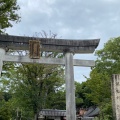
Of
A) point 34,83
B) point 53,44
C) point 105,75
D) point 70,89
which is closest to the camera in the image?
point 70,89

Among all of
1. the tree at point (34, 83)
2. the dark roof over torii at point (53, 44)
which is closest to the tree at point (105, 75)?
the tree at point (34, 83)

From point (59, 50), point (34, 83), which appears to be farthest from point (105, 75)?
point (59, 50)

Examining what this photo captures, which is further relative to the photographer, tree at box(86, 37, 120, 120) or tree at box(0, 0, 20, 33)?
tree at box(86, 37, 120, 120)

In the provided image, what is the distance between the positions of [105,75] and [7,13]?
1424 cm

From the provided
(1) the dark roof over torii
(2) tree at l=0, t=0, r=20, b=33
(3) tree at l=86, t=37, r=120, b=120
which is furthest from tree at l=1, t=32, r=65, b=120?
(1) the dark roof over torii

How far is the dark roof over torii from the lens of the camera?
10445mm

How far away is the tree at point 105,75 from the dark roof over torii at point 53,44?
11.7m

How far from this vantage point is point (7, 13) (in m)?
13.8

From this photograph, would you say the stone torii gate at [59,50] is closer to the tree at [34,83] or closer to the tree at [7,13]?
the tree at [7,13]

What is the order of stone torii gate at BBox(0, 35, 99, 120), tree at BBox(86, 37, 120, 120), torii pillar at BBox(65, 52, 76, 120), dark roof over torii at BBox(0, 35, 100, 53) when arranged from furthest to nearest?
tree at BBox(86, 37, 120, 120)
dark roof over torii at BBox(0, 35, 100, 53)
stone torii gate at BBox(0, 35, 99, 120)
torii pillar at BBox(65, 52, 76, 120)

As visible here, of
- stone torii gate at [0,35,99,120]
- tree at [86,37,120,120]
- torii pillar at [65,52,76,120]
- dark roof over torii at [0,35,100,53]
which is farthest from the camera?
tree at [86,37,120,120]

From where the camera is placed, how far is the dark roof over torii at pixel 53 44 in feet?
34.3

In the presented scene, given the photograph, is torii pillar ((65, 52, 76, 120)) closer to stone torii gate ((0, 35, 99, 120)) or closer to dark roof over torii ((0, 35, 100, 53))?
stone torii gate ((0, 35, 99, 120))

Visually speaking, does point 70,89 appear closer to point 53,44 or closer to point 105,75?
point 53,44
